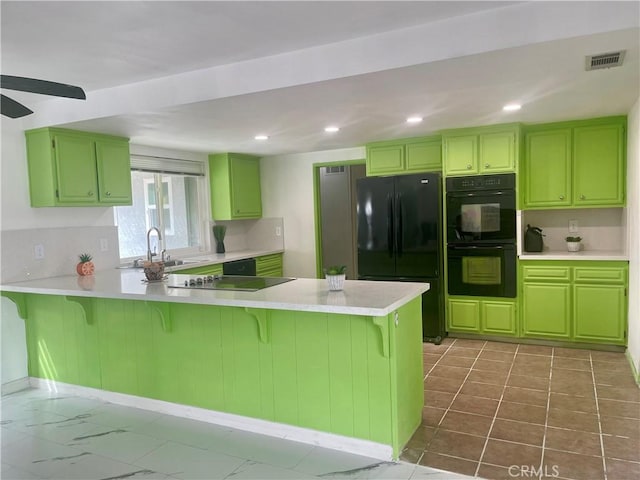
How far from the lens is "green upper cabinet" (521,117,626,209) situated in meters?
4.17

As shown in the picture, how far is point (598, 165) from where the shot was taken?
13.9ft

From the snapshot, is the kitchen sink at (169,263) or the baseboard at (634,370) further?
the kitchen sink at (169,263)

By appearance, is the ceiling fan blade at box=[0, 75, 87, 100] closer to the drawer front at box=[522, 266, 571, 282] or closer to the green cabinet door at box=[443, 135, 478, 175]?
the green cabinet door at box=[443, 135, 478, 175]

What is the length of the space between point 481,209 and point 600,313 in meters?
1.41

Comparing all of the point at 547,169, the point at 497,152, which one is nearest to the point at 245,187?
the point at 497,152

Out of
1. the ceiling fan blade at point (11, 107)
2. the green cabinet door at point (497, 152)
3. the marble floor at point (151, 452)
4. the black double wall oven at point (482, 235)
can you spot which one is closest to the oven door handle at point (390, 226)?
the black double wall oven at point (482, 235)

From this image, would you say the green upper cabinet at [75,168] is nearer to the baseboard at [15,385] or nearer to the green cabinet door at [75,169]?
the green cabinet door at [75,169]

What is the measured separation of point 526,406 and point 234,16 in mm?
2966

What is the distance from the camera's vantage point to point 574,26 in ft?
6.66

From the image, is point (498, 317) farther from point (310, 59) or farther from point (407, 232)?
point (310, 59)

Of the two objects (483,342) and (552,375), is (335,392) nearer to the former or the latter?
(552,375)

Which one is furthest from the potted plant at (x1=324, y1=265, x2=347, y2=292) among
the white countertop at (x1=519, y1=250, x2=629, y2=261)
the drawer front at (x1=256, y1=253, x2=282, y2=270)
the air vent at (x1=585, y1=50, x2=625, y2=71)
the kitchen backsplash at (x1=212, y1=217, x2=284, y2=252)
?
the kitchen backsplash at (x1=212, y1=217, x2=284, y2=252)

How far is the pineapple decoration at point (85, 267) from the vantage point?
3846 mm

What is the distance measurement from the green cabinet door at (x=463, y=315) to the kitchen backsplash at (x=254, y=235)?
2453 millimetres
